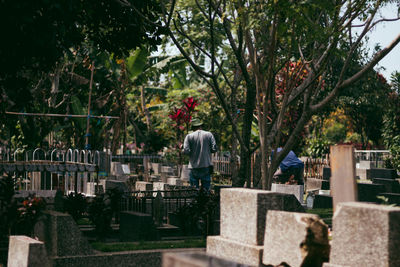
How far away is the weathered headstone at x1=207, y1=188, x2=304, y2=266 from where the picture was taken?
6410 millimetres

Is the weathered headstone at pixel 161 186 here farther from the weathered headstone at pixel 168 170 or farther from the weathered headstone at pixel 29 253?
the weathered headstone at pixel 29 253

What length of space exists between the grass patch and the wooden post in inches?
122

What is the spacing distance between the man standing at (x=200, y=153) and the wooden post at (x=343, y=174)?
22.6ft

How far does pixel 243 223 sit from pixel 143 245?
2.55 metres

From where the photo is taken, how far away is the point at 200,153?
12938mm

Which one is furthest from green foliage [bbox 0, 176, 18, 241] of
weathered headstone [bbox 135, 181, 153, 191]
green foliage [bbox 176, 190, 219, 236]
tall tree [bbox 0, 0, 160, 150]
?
weathered headstone [bbox 135, 181, 153, 191]

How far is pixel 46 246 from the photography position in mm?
8148

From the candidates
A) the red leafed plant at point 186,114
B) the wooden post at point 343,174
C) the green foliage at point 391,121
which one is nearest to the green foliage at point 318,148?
the green foliage at point 391,121

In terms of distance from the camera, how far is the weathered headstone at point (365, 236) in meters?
5.16

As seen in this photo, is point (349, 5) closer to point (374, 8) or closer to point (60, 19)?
point (374, 8)

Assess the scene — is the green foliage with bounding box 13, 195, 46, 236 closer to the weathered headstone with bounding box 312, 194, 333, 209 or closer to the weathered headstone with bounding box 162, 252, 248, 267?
the weathered headstone with bounding box 162, 252, 248, 267

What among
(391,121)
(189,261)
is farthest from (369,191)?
(391,121)

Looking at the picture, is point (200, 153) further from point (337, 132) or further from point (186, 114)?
point (337, 132)

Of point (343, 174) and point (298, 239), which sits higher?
point (343, 174)
